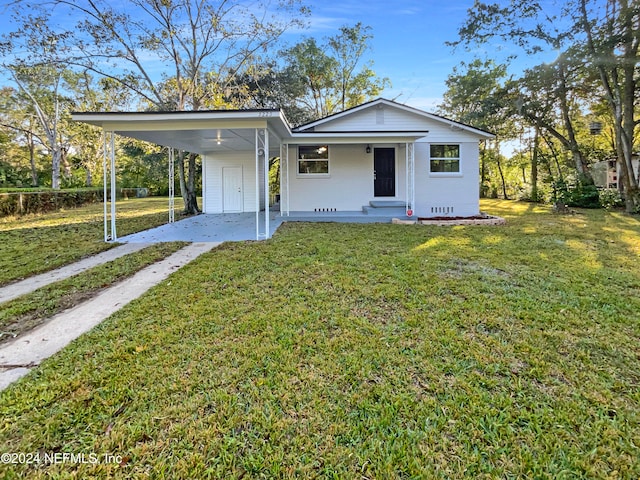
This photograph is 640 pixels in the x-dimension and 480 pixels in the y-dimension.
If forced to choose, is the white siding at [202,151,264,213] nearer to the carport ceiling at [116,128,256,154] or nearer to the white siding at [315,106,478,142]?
the carport ceiling at [116,128,256,154]

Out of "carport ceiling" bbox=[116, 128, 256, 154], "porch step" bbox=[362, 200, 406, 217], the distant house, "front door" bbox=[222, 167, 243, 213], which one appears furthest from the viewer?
the distant house

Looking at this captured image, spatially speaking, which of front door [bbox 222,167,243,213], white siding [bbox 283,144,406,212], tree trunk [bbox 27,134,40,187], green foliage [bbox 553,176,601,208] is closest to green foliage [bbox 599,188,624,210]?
green foliage [bbox 553,176,601,208]

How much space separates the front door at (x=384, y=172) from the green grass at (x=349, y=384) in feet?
28.6

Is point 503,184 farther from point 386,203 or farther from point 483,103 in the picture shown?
point 386,203

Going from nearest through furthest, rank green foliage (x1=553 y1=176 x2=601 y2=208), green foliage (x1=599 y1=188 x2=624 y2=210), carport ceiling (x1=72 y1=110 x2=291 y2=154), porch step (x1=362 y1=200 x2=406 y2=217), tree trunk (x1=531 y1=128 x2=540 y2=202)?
carport ceiling (x1=72 y1=110 x2=291 y2=154) < porch step (x1=362 y1=200 x2=406 y2=217) < green foliage (x1=599 y1=188 x2=624 y2=210) < green foliage (x1=553 y1=176 x2=601 y2=208) < tree trunk (x1=531 y1=128 x2=540 y2=202)

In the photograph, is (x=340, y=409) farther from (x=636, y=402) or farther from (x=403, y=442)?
(x=636, y=402)

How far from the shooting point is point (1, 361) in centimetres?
283

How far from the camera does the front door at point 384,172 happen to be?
13.2m

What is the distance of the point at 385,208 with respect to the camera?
12719mm

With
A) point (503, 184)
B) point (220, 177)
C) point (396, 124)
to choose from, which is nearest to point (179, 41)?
point (220, 177)

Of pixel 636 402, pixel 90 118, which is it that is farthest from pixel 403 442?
pixel 90 118

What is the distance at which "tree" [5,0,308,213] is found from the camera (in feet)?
42.1

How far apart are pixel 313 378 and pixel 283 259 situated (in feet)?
12.3

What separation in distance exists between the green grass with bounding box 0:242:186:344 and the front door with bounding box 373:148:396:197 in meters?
8.73
